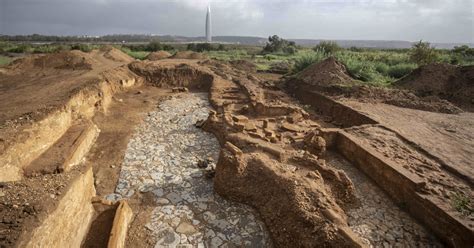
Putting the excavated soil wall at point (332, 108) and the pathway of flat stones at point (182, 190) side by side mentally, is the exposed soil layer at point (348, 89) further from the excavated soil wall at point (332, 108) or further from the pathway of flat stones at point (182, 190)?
the pathway of flat stones at point (182, 190)

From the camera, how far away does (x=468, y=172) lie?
479 cm

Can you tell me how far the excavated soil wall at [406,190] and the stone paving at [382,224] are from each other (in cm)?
13

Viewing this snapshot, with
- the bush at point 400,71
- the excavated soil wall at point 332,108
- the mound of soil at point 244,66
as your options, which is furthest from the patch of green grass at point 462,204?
the mound of soil at point 244,66

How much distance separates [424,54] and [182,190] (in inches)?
731

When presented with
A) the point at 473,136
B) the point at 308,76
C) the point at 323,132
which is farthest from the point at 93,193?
the point at 308,76

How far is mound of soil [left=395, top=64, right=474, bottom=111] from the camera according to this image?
33.4ft

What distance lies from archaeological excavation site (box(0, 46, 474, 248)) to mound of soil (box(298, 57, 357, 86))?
1783mm

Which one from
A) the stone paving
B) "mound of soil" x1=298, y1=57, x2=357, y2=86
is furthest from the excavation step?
"mound of soil" x1=298, y1=57, x2=357, y2=86

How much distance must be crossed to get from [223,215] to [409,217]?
266 cm

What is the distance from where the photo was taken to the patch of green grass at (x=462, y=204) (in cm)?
380

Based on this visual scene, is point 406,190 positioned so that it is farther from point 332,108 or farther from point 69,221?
point 332,108

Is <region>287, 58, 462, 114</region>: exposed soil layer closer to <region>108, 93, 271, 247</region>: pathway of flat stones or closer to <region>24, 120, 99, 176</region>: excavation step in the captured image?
<region>108, 93, 271, 247</region>: pathway of flat stones

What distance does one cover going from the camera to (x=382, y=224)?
13.6 feet

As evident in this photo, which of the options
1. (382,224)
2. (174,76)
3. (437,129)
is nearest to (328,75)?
(437,129)
